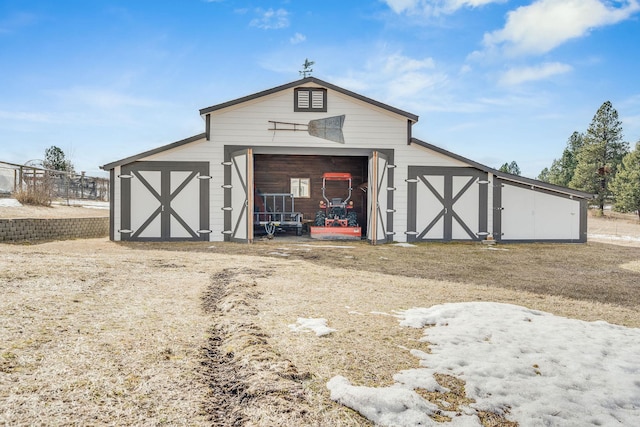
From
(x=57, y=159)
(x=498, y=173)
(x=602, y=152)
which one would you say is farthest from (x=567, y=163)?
(x=57, y=159)

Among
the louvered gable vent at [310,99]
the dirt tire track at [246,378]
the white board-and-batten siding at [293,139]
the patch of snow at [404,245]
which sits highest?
the louvered gable vent at [310,99]

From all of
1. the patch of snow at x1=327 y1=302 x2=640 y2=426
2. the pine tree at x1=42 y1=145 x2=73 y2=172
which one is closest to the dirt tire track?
the patch of snow at x1=327 y1=302 x2=640 y2=426

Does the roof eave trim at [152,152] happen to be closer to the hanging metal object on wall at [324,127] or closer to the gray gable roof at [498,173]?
the hanging metal object on wall at [324,127]

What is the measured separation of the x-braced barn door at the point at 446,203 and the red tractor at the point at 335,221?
205cm

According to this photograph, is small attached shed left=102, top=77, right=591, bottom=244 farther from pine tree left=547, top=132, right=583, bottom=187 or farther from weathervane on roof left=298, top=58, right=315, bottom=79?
pine tree left=547, top=132, right=583, bottom=187

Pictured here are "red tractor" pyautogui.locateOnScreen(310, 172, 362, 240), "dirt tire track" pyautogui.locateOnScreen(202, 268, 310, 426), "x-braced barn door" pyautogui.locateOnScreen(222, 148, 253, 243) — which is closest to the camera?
"dirt tire track" pyautogui.locateOnScreen(202, 268, 310, 426)

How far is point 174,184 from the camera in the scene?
12961 millimetres

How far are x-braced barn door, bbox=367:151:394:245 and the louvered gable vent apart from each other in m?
2.37

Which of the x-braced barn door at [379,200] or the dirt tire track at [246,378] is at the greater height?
the x-braced barn door at [379,200]

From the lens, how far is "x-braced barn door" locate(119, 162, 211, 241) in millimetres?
12875

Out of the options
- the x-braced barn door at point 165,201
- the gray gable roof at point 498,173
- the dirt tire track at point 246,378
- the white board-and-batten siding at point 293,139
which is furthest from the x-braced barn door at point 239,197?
the dirt tire track at point 246,378

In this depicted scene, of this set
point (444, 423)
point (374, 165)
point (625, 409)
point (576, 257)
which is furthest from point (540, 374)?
point (374, 165)

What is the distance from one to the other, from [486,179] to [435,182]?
1.79 metres

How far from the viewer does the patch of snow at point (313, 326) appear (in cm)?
396
